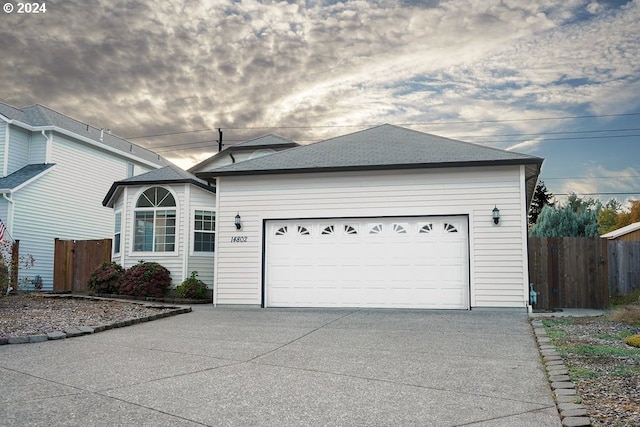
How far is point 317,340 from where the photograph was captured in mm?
9086

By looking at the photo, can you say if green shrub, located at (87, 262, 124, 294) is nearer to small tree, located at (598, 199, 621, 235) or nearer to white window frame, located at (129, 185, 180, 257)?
white window frame, located at (129, 185, 180, 257)

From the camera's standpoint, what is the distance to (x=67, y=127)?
2402 cm

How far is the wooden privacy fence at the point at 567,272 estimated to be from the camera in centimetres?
1505

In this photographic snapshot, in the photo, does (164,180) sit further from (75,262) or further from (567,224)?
(567,224)

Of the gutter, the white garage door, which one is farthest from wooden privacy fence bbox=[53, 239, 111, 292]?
the white garage door

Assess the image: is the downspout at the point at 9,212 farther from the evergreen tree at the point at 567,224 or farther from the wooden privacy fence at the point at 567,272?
the evergreen tree at the point at 567,224

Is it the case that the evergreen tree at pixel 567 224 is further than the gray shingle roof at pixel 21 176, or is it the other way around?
the evergreen tree at pixel 567 224

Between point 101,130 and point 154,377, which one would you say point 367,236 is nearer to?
point 154,377

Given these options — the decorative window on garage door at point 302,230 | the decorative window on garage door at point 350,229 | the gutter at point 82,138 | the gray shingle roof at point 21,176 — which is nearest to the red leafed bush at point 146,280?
the decorative window on garage door at point 302,230

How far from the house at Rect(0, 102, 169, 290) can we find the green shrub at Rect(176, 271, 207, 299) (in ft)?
24.2

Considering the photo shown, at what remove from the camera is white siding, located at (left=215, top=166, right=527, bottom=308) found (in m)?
13.6

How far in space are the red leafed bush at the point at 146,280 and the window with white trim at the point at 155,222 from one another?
2.57 feet

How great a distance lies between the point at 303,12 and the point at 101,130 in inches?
623

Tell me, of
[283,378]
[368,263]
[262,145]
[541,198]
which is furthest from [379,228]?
[541,198]
